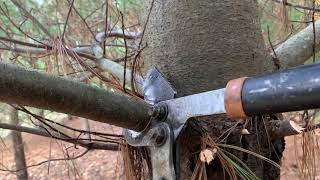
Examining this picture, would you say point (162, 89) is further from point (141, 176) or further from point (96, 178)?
point (96, 178)

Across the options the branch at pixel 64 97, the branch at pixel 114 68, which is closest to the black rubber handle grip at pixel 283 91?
the branch at pixel 64 97

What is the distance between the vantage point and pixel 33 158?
6.08 meters

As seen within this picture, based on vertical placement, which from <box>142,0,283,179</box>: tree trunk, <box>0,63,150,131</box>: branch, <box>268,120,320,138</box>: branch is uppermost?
<box>142,0,283,179</box>: tree trunk

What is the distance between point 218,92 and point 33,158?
229 inches

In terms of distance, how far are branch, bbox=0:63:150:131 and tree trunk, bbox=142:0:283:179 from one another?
0.52 feet

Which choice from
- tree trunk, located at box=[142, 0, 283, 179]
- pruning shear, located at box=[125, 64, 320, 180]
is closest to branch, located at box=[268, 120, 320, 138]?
tree trunk, located at box=[142, 0, 283, 179]

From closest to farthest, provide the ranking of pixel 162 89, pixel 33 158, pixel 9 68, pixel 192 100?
pixel 9 68, pixel 192 100, pixel 162 89, pixel 33 158

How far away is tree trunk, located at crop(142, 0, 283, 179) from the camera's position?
30.8 inches

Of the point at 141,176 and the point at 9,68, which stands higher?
the point at 9,68

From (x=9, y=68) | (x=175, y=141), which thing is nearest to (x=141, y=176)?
(x=175, y=141)

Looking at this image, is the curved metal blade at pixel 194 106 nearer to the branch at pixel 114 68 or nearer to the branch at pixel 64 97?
the branch at pixel 64 97

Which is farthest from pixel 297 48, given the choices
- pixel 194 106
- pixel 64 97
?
pixel 64 97

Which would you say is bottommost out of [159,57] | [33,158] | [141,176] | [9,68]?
[141,176]

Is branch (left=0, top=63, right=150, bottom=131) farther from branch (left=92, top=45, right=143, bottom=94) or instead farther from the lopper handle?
branch (left=92, top=45, right=143, bottom=94)
